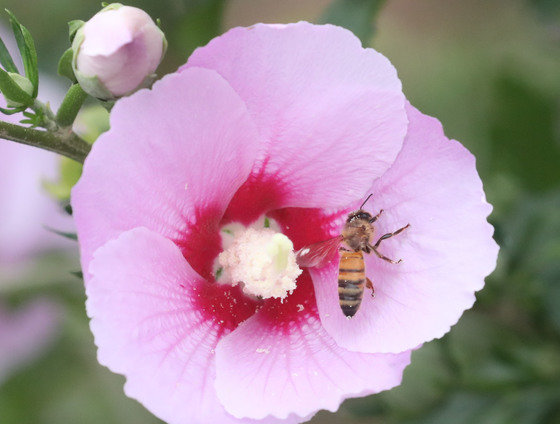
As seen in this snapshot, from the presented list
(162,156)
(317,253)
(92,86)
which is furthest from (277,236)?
(92,86)

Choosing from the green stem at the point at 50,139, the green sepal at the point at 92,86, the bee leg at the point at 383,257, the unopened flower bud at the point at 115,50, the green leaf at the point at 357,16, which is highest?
the unopened flower bud at the point at 115,50

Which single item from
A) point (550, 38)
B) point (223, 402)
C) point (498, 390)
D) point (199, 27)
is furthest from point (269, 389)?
point (550, 38)

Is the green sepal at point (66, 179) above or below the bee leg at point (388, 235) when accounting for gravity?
below

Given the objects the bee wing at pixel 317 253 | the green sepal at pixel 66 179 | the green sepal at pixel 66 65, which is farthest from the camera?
the green sepal at pixel 66 179

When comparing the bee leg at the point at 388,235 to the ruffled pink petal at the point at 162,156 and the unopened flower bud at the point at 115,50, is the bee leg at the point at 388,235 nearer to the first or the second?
the ruffled pink petal at the point at 162,156

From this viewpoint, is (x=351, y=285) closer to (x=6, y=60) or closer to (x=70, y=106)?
(x=70, y=106)

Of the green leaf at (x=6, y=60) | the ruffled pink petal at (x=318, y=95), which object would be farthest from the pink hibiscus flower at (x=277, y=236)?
the green leaf at (x=6, y=60)
